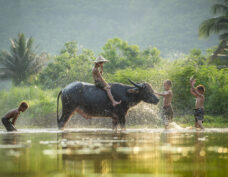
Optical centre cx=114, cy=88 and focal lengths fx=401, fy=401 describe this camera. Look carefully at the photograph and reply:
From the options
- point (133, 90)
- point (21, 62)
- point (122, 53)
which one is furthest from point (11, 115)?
point (21, 62)

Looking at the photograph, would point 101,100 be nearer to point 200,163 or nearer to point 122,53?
point 200,163

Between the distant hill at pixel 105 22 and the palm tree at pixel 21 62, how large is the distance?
175 ft

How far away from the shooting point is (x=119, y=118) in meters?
10.5

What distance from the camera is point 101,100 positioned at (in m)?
10.6

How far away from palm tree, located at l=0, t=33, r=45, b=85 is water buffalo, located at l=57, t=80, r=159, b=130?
34023 millimetres

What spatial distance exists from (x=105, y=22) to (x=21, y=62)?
116 m

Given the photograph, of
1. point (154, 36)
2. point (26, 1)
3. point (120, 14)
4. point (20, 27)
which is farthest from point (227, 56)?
point (26, 1)

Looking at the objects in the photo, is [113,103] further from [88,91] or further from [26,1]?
[26,1]

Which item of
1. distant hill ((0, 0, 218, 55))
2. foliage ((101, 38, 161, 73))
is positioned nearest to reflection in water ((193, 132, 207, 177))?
foliage ((101, 38, 161, 73))

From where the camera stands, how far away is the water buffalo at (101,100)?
10.6 m

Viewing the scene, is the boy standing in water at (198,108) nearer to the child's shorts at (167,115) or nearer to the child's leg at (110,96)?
the child's shorts at (167,115)

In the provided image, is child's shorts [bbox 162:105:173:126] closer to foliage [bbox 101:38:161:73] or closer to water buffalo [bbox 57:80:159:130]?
water buffalo [bbox 57:80:159:130]

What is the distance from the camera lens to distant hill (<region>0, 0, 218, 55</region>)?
106631 mm

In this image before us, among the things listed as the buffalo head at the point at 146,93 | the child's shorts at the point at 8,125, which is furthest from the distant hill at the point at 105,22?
the child's shorts at the point at 8,125
